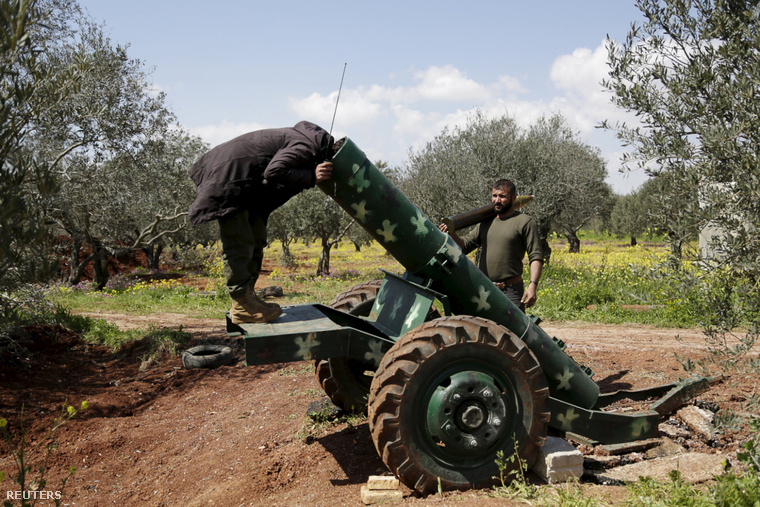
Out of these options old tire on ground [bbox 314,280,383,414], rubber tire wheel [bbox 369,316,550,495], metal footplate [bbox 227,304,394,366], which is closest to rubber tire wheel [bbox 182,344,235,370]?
old tire on ground [bbox 314,280,383,414]

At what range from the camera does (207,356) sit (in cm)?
833

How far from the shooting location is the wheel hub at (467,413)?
3.85 metres

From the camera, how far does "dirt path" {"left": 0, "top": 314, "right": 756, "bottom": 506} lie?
14.9ft

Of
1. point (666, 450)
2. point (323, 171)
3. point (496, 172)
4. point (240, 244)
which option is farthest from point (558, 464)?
point (496, 172)

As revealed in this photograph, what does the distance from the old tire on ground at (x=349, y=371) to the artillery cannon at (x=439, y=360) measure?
0.67m

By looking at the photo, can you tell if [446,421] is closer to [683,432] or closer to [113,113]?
[683,432]

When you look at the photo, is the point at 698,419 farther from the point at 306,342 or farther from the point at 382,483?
the point at 306,342

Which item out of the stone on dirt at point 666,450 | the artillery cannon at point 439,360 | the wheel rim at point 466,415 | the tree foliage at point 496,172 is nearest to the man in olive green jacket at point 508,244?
the artillery cannon at point 439,360

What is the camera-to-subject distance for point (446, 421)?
386 centimetres

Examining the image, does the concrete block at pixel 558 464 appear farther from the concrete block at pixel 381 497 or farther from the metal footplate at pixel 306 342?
the metal footplate at pixel 306 342

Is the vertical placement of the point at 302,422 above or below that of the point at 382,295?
below

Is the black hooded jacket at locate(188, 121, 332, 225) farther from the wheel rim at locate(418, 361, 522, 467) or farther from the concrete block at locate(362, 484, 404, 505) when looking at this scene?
the concrete block at locate(362, 484, 404, 505)

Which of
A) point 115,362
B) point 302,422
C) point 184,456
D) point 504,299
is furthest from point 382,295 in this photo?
point 115,362

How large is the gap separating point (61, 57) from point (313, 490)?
31.8 ft
